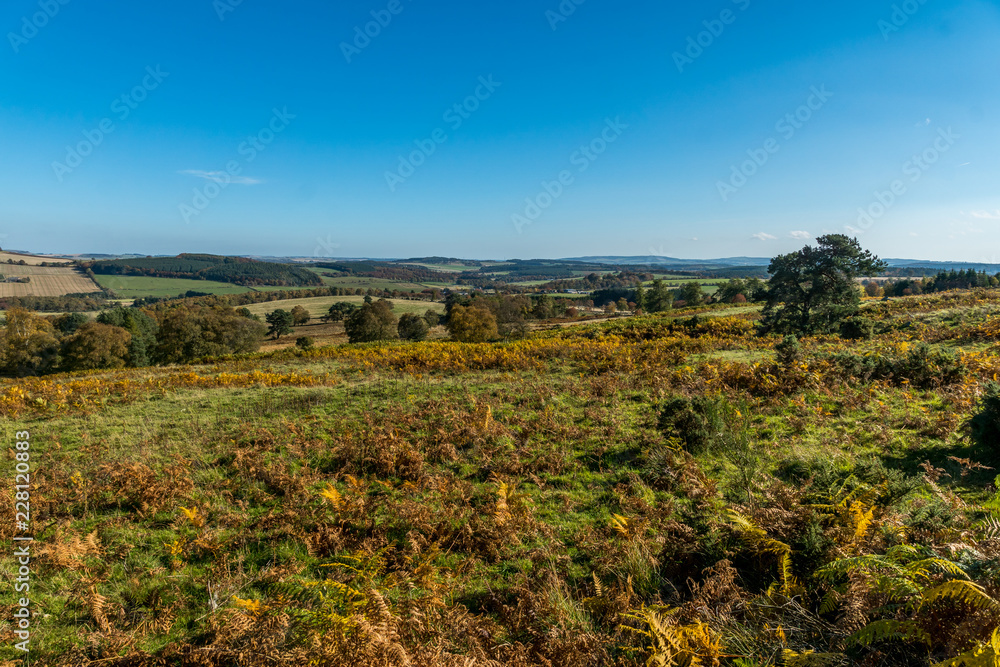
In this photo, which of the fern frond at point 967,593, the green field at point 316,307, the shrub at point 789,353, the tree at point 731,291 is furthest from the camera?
the green field at point 316,307

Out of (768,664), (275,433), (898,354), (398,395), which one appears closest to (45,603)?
(275,433)

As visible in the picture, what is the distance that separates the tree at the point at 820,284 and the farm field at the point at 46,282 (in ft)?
521

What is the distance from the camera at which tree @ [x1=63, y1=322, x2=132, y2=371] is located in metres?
37.5

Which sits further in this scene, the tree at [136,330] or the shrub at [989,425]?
the tree at [136,330]

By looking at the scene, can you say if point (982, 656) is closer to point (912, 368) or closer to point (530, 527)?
point (530, 527)

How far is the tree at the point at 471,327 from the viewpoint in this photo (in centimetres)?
4316

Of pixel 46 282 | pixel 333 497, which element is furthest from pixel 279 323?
pixel 46 282

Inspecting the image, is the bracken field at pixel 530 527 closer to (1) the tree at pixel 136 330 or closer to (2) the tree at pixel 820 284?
(2) the tree at pixel 820 284

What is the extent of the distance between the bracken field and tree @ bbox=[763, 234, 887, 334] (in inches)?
579

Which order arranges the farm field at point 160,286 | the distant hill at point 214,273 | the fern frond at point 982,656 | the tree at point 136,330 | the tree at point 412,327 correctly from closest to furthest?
the fern frond at point 982,656 → the tree at point 136,330 → the tree at point 412,327 → the farm field at point 160,286 → the distant hill at point 214,273

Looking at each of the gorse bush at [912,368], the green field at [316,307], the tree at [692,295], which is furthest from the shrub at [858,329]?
the green field at [316,307]

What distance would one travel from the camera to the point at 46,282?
12775cm

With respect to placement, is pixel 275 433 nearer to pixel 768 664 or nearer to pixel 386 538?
pixel 386 538

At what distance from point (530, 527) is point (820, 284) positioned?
26.8 m
